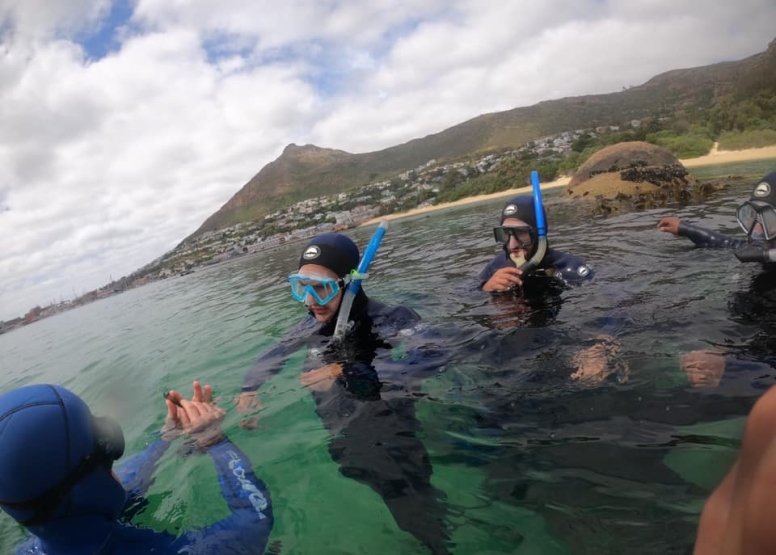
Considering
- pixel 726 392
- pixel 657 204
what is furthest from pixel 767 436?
pixel 657 204

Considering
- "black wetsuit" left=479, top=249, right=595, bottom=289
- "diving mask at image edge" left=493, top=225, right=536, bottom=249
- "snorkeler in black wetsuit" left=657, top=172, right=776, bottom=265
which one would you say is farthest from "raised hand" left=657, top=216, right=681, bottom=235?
"diving mask at image edge" left=493, top=225, right=536, bottom=249

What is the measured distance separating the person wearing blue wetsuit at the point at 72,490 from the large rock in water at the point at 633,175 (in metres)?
15.2

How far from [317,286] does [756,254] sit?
3.89m

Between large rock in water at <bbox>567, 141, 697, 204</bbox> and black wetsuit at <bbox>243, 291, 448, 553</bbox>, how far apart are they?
13.0 m

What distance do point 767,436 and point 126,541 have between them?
240 centimetres

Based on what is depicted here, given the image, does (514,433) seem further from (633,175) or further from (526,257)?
(633,175)

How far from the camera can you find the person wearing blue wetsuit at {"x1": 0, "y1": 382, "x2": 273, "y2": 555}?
154 centimetres

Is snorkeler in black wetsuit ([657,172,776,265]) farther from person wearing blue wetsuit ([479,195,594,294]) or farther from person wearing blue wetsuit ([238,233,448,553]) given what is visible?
person wearing blue wetsuit ([238,233,448,553])

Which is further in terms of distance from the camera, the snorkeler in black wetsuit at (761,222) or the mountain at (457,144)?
the mountain at (457,144)

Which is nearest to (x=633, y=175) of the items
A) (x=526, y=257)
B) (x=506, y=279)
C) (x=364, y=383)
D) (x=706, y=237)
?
(x=706, y=237)

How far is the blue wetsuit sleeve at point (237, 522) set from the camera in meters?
2.06

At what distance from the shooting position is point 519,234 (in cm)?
509

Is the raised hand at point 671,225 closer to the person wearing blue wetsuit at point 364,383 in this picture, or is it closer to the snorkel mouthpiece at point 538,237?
the snorkel mouthpiece at point 538,237

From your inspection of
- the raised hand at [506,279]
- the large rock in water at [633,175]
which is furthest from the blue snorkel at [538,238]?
the large rock in water at [633,175]
